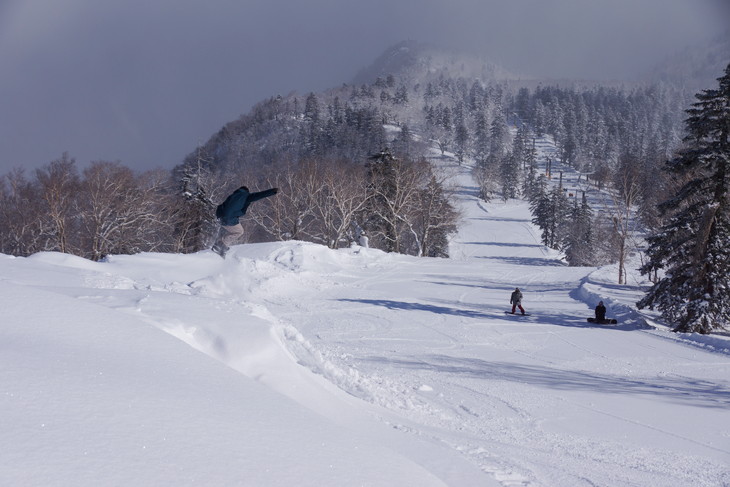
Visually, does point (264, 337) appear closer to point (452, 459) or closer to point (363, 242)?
point (452, 459)

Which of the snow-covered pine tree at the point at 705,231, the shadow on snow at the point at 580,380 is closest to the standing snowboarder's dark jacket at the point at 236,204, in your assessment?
the shadow on snow at the point at 580,380

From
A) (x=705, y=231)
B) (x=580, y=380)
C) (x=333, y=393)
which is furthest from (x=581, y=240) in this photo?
(x=333, y=393)

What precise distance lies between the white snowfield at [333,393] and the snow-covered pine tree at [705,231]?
1868 mm

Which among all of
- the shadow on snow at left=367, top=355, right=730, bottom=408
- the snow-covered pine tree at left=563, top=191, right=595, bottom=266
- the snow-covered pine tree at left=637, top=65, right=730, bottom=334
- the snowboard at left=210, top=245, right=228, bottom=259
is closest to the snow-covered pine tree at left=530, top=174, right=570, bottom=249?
the snow-covered pine tree at left=563, top=191, right=595, bottom=266

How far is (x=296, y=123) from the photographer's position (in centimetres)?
14300

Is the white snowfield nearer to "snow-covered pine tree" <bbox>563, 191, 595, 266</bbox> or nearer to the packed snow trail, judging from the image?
the packed snow trail

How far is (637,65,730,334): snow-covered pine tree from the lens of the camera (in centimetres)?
1725

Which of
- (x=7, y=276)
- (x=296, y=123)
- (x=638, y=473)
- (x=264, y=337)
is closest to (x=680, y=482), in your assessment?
(x=638, y=473)

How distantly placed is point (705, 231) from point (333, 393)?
1676 centimetres

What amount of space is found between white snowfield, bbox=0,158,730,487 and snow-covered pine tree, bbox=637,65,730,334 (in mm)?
1868

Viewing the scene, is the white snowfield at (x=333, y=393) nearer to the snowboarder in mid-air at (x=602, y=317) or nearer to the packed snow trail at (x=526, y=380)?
the packed snow trail at (x=526, y=380)

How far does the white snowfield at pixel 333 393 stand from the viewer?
276 cm

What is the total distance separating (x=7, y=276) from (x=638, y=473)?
34.6 feet

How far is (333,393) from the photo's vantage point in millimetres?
6586
